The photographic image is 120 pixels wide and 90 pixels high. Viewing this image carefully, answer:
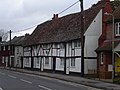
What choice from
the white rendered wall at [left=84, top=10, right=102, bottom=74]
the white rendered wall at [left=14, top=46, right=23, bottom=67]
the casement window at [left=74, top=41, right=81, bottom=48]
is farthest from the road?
the white rendered wall at [left=14, top=46, right=23, bottom=67]

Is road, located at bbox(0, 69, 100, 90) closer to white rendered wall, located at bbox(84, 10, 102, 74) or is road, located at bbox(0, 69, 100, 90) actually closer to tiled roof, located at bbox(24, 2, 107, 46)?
white rendered wall, located at bbox(84, 10, 102, 74)

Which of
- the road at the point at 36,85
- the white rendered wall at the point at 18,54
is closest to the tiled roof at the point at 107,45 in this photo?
the road at the point at 36,85

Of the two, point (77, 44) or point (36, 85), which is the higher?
point (77, 44)

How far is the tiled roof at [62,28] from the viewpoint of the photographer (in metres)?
45.8

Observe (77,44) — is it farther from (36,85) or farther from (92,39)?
(36,85)

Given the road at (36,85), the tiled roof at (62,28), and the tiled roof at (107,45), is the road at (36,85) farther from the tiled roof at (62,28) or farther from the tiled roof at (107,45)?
the tiled roof at (62,28)

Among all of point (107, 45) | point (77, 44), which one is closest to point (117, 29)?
point (107, 45)

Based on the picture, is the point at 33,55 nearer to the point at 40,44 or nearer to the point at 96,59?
the point at 40,44

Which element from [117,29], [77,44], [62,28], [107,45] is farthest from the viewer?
[62,28]

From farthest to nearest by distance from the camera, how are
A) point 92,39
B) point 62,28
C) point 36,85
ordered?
point 62,28 → point 92,39 → point 36,85

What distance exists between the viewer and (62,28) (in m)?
53.7

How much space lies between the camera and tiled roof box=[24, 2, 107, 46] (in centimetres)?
4576

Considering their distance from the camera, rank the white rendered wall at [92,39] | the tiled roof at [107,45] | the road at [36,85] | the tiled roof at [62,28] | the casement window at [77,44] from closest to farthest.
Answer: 1. the road at [36,85]
2. the tiled roof at [107,45]
3. the white rendered wall at [92,39]
4. the casement window at [77,44]
5. the tiled roof at [62,28]

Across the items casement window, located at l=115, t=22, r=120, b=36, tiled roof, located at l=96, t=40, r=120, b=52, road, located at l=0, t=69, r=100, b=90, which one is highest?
casement window, located at l=115, t=22, r=120, b=36
